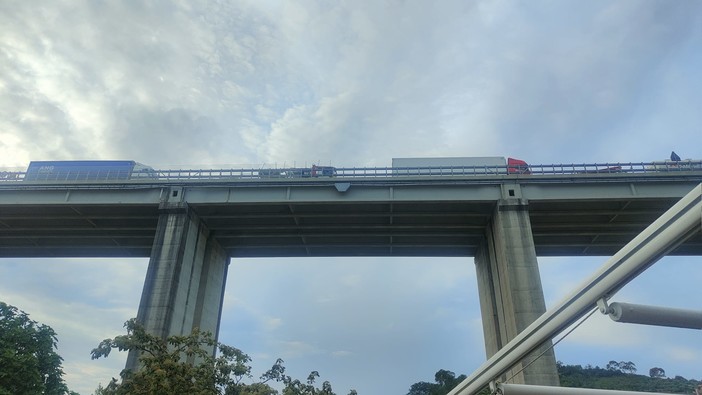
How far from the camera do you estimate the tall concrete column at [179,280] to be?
33.1 metres

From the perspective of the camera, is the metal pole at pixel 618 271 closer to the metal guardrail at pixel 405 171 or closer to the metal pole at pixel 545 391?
the metal pole at pixel 545 391

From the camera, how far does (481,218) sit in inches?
1606

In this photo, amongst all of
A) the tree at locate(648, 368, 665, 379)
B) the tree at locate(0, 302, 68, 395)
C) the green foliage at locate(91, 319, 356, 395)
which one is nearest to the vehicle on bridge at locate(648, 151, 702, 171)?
the green foliage at locate(91, 319, 356, 395)

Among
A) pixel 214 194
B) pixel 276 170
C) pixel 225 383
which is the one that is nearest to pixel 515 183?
pixel 276 170

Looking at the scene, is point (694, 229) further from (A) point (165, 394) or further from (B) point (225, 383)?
(B) point (225, 383)

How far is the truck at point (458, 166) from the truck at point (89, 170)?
21.2m

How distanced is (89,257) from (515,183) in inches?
1719

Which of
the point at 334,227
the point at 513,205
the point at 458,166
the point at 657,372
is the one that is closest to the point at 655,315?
the point at 513,205

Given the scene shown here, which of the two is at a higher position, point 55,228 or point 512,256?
point 55,228

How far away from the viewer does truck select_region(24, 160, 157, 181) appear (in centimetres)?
4088

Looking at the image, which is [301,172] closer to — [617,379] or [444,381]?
[444,381]

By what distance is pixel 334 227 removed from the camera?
142 feet

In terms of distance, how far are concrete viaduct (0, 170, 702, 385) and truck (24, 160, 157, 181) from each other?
2.88 m

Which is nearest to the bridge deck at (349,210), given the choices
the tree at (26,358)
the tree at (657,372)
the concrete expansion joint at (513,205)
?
the concrete expansion joint at (513,205)
